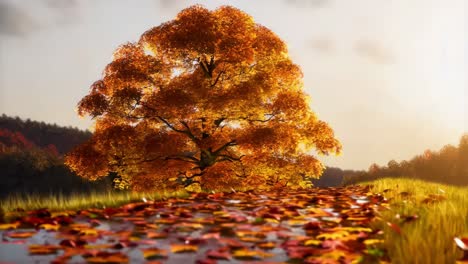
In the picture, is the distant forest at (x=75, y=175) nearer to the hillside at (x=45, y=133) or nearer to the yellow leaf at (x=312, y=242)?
the yellow leaf at (x=312, y=242)

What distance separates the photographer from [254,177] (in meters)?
17.8

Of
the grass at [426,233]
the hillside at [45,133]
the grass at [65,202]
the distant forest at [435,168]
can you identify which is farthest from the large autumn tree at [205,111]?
the hillside at [45,133]

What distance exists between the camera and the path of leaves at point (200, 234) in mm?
5477

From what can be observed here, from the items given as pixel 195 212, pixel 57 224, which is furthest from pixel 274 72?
pixel 57 224

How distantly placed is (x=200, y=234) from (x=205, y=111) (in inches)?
410

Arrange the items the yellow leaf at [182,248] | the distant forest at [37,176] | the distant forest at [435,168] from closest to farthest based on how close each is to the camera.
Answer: the yellow leaf at [182,248] < the distant forest at [435,168] < the distant forest at [37,176]

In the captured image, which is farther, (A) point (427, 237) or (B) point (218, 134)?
(B) point (218, 134)

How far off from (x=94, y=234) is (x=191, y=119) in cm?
1194

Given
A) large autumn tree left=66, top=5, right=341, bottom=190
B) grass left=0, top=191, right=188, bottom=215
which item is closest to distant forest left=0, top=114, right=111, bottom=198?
large autumn tree left=66, top=5, right=341, bottom=190

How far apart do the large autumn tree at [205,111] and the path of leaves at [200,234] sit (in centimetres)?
804

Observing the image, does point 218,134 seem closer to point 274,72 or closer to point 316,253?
point 274,72

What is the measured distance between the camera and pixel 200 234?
6422 millimetres

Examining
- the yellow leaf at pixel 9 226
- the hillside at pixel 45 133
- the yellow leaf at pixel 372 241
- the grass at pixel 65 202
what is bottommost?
the yellow leaf at pixel 372 241

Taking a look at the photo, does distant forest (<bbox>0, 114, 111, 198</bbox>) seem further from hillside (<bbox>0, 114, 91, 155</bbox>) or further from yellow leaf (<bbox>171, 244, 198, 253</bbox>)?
yellow leaf (<bbox>171, 244, 198, 253</bbox>)
